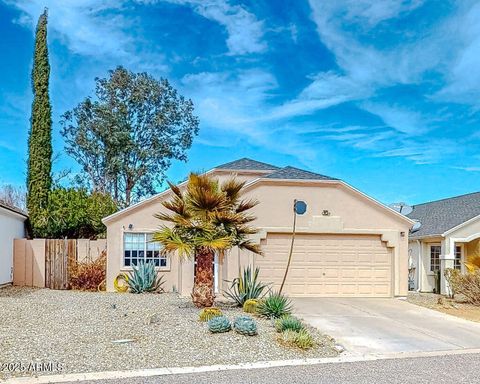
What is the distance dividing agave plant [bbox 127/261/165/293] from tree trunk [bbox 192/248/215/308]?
4.81 metres

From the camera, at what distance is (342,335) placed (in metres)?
10.4

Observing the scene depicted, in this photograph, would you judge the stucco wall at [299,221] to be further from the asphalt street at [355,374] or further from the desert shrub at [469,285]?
the asphalt street at [355,374]

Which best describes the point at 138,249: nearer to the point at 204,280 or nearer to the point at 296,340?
the point at 204,280

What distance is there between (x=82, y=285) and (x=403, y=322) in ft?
38.5

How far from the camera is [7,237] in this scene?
746 inches

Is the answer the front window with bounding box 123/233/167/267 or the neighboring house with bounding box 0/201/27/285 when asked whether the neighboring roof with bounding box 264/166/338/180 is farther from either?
the neighboring house with bounding box 0/201/27/285

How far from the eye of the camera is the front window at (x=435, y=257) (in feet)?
67.4

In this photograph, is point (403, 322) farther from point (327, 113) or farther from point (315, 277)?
point (327, 113)

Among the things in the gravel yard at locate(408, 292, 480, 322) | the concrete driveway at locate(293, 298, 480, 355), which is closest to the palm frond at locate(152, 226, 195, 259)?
the concrete driveway at locate(293, 298, 480, 355)

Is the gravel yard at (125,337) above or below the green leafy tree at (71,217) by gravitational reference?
below

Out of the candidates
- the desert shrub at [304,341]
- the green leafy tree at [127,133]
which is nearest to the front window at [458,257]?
the desert shrub at [304,341]

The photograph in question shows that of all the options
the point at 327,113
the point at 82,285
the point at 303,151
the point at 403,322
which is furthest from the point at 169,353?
the point at 303,151

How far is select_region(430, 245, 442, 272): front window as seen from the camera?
20531 millimetres

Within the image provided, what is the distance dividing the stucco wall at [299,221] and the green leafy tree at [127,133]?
1504cm
